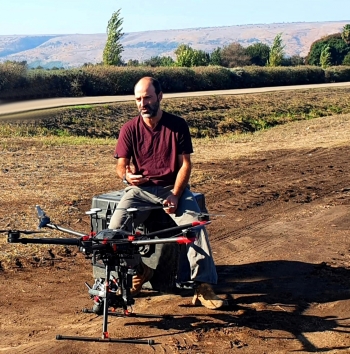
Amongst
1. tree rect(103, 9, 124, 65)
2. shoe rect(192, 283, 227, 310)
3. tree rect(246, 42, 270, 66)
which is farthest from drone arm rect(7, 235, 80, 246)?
tree rect(246, 42, 270, 66)

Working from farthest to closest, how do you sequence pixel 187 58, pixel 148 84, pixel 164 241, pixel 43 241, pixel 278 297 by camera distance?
pixel 187 58 < pixel 278 297 < pixel 148 84 < pixel 43 241 < pixel 164 241

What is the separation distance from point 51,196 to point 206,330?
18.3 ft

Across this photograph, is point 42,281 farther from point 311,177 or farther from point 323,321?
point 311,177

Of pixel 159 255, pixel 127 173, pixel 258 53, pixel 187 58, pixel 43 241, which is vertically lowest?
pixel 159 255

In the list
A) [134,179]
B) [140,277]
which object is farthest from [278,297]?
[134,179]

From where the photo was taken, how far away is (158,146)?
6.38 meters

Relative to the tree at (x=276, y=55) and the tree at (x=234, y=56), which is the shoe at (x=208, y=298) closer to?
the tree at (x=276, y=55)

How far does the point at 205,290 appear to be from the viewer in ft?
20.5

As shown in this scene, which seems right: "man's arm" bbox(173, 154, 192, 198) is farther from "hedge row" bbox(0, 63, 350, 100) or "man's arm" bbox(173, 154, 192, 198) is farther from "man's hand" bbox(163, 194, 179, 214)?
"hedge row" bbox(0, 63, 350, 100)

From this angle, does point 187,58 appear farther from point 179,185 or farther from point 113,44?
point 179,185

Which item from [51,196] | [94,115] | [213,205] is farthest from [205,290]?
[94,115]

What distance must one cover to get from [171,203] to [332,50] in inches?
2549

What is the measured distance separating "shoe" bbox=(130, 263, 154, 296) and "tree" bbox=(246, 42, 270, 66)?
189 feet

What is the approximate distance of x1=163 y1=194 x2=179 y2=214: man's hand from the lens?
621 centimetres
